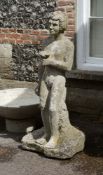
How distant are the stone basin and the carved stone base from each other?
0.64 meters

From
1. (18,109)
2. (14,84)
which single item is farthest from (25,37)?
(18,109)

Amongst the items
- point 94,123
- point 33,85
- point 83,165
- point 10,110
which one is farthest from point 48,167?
point 33,85

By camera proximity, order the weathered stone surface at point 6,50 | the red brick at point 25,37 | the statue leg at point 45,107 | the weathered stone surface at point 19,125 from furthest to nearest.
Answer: the weathered stone surface at point 6,50, the red brick at point 25,37, the weathered stone surface at point 19,125, the statue leg at point 45,107

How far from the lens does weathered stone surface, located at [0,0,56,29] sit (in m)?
7.52

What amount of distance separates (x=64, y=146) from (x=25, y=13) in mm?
2817

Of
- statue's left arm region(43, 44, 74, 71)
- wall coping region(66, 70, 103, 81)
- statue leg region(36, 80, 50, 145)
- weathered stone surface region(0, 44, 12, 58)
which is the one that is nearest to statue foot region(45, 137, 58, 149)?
statue leg region(36, 80, 50, 145)

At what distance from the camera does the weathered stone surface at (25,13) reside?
7.52m

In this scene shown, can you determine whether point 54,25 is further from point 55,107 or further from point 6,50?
point 6,50

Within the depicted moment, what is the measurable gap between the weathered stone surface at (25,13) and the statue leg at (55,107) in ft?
6.29

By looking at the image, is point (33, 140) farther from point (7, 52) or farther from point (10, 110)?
point (7, 52)

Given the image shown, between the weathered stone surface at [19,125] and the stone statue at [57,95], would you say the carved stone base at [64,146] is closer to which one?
the stone statue at [57,95]

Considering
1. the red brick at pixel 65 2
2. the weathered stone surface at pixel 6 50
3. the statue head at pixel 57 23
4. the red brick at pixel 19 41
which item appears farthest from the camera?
the weathered stone surface at pixel 6 50

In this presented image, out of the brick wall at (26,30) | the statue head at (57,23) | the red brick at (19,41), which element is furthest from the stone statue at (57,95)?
the red brick at (19,41)

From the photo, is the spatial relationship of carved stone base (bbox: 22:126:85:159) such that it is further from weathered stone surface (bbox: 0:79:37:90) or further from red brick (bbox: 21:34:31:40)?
red brick (bbox: 21:34:31:40)
